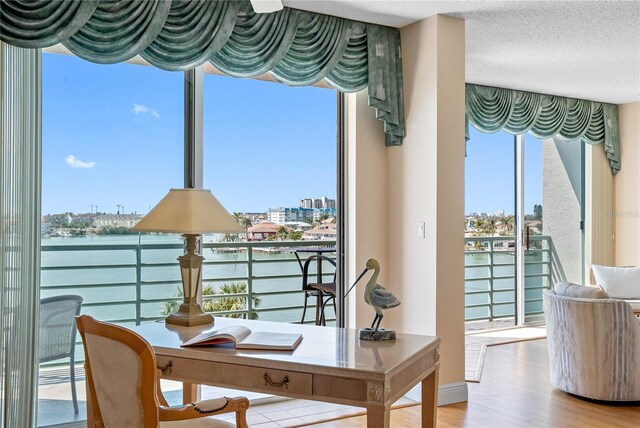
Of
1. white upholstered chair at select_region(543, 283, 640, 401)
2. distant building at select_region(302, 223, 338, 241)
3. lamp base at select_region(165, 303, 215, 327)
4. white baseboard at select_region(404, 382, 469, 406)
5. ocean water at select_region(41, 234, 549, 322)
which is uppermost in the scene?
distant building at select_region(302, 223, 338, 241)

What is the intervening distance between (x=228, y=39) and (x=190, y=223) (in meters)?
1.35

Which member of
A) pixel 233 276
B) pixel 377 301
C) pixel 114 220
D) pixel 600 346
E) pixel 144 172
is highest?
pixel 144 172

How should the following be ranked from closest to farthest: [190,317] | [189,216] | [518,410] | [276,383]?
[276,383] < [189,216] < [190,317] < [518,410]

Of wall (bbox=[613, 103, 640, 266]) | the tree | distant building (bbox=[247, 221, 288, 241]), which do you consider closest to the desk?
the tree

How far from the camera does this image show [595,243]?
6988 mm

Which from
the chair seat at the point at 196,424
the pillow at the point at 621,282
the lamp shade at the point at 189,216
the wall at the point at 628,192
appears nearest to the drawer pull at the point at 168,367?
the chair seat at the point at 196,424

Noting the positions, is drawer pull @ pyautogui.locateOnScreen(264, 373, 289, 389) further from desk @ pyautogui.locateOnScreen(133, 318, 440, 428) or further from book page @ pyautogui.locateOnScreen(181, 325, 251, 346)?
book page @ pyautogui.locateOnScreen(181, 325, 251, 346)

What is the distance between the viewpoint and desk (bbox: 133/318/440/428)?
2.14 metres

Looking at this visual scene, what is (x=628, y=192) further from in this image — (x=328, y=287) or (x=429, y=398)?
(x=429, y=398)

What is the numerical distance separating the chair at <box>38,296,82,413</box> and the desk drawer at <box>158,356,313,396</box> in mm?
1161

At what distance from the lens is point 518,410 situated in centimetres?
396

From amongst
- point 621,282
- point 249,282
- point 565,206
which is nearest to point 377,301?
point 249,282

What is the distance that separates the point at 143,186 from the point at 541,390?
304cm

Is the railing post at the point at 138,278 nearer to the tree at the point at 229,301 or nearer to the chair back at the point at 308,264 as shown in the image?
the tree at the point at 229,301
